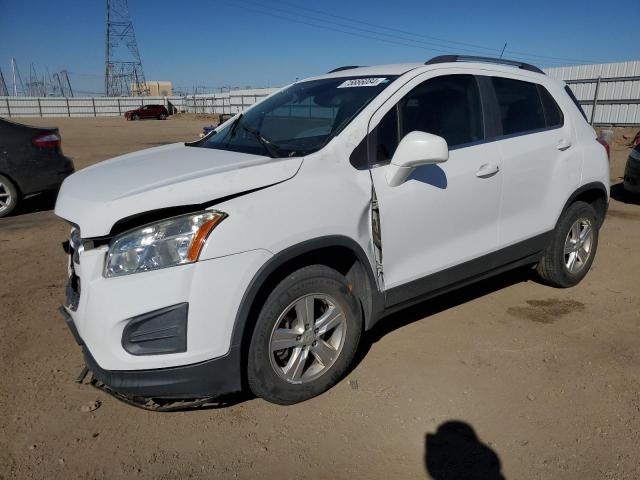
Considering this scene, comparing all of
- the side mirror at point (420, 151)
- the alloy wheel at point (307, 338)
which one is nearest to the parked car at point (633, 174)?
the side mirror at point (420, 151)

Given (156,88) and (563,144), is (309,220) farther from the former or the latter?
(156,88)

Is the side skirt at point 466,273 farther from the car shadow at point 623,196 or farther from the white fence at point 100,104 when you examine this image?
the white fence at point 100,104

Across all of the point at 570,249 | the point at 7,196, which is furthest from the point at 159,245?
the point at 7,196

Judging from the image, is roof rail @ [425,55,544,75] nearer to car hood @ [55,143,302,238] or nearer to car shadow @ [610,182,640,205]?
car hood @ [55,143,302,238]

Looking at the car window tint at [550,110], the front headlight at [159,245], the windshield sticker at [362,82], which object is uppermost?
the windshield sticker at [362,82]

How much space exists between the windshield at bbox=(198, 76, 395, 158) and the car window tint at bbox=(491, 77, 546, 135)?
0.99 metres

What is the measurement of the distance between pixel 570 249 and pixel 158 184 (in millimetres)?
3521

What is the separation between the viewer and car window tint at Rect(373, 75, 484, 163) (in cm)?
304

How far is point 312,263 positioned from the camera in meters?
2.83

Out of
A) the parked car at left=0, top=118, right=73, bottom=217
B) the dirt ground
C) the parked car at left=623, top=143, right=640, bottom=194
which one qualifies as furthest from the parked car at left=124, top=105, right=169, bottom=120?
the dirt ground

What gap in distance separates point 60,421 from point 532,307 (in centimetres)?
347

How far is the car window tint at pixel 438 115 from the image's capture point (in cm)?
304

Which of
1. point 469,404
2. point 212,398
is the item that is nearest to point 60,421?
point 212,398

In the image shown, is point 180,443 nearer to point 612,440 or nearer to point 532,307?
point 612,440
